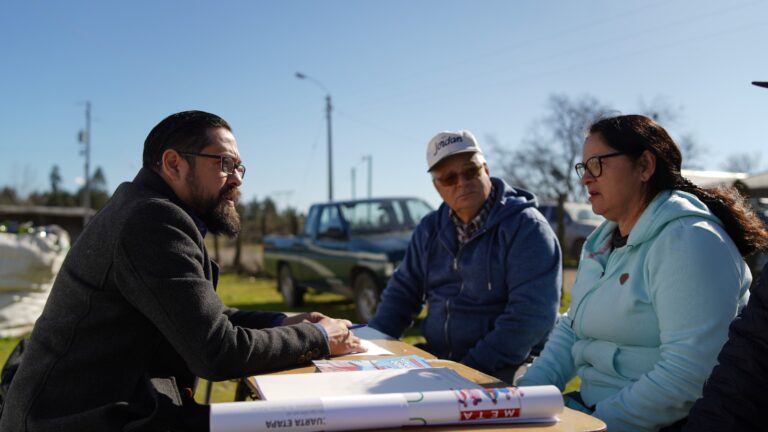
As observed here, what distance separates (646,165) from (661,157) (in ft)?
0.18

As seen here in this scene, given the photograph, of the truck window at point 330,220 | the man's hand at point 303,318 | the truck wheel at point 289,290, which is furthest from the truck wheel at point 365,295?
the man's hand at point 303,318

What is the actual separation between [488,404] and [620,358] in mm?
968

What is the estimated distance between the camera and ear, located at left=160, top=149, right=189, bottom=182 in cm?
211

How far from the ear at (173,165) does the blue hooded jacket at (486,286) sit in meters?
1.55

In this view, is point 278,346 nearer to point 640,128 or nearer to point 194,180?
point 194,180

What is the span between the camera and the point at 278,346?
6.39 feet

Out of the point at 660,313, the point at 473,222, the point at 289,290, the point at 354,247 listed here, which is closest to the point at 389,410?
the point at 660,313

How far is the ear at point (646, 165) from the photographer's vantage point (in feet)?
7.23

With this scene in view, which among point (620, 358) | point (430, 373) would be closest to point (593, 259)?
point (620, 358)

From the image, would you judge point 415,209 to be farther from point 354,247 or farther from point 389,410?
point 389,410

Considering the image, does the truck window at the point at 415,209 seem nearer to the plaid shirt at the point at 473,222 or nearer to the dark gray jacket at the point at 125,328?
the plaid shirt at the point at 473,222

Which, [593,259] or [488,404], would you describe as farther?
[593,259]

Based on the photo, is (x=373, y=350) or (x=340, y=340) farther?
(x=373, y=350)

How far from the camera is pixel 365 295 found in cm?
841
